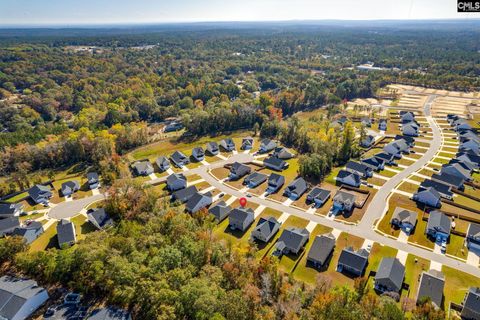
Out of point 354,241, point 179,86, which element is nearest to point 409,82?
point 179,86

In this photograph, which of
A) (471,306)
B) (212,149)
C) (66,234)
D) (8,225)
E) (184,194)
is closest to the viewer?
(471,306)

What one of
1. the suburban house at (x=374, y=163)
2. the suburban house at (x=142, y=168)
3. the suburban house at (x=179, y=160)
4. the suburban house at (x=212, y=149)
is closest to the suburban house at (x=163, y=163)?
the suburban house at (x=142, y=168)

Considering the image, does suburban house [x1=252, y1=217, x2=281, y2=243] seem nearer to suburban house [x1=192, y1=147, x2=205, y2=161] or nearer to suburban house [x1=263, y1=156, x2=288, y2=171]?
suburban house [x1=263, y1=156, x2=288, y2=171]

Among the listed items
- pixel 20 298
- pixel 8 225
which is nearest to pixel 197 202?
pixel 20 298

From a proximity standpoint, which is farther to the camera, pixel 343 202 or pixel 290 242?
pixel 343 202

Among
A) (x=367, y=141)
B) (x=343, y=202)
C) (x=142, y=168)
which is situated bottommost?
(x=343, y=202)

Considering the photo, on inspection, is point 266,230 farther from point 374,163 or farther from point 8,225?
point 8,225

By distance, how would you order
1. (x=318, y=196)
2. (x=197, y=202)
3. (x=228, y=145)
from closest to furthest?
1. (x=197, y=202)
2. (x=318, y=196)
3. (x=228, y=145)

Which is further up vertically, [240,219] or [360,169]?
[360,169]
